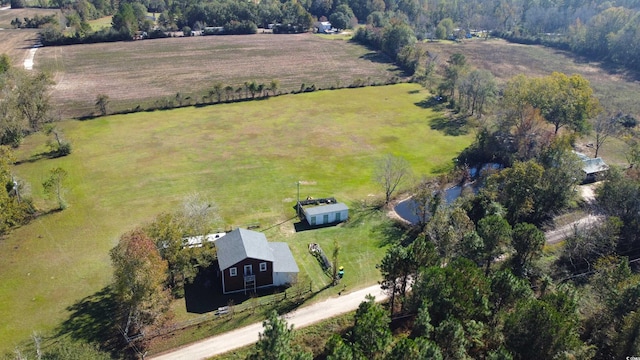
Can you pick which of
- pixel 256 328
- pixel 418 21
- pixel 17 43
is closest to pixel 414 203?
pixel 256 328

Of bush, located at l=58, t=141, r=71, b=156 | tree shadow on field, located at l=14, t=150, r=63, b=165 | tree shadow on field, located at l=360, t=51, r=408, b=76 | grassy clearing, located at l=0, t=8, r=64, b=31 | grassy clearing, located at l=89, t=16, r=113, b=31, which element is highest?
grassy clearing, located at l=0, t=8, r=64, b=31

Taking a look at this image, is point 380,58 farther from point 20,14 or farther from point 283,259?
point 20,14

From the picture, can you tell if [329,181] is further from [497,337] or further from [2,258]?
[2,258]

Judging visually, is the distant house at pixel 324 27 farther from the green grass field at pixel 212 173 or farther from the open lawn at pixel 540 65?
the green grass field at pixel 212 173

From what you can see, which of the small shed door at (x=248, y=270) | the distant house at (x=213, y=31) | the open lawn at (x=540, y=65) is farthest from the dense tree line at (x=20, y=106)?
the open lawn at (x=540, y=65)

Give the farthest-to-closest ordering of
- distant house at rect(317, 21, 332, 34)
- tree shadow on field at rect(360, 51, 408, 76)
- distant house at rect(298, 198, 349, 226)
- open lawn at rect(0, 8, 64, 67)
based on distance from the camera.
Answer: distant house at rect(317, 21, 332, 34) < tree shadow on field at rect(360, 51, 408, 76) < open lawn at rect(0, 8, 64, 67) < distant house at rect(298, 198, 349, 226)

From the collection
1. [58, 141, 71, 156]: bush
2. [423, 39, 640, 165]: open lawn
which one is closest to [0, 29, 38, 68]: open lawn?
[58, 141, 71, 156]: bush

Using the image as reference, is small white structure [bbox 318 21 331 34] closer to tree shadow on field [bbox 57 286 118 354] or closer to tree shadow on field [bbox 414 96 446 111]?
tree shadow on field [bbox 414 96 446 111]
